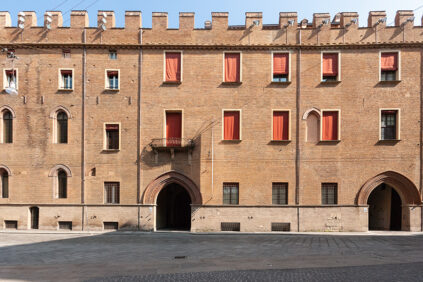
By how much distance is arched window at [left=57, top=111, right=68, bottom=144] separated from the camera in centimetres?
Answer: 2069

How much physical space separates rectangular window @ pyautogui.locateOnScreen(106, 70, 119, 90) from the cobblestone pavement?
33.3 feet

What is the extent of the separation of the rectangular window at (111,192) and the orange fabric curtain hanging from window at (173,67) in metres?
8.32

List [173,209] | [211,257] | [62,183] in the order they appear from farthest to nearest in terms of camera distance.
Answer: [173,209], [62,183], [211,257]

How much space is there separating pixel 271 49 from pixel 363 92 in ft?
22.6

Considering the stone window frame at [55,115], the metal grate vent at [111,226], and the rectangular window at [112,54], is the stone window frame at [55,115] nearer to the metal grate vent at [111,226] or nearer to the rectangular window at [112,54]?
the rectangular window at [112,54]

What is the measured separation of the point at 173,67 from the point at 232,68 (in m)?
4.14

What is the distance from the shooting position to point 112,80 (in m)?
20.7

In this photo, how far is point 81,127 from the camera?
66.7 ft

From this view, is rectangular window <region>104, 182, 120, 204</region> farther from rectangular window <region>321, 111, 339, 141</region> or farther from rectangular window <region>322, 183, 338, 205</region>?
rectangular window <region>321, 111, 339, 141</region>

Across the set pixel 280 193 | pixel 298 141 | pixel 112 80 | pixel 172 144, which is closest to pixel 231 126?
pixel 172 144

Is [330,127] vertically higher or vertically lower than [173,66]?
lower

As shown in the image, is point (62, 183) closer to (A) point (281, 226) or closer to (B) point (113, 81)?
(B) point (113, 81)

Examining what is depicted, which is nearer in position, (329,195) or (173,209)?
(329,195)

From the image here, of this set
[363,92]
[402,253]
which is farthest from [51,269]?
[363,92]
